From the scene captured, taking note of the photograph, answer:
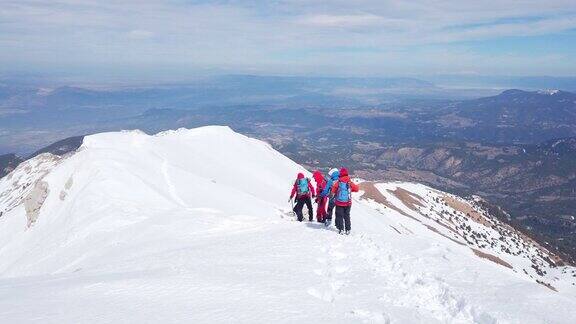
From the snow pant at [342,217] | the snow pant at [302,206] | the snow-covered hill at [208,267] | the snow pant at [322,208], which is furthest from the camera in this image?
the snow pant at [302,206]

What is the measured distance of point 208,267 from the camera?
14.6m

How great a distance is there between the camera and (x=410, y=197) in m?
118

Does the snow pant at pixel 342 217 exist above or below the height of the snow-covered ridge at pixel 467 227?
above

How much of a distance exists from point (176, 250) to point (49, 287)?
19.5 ft

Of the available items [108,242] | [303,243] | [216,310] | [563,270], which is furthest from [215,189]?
[563,270]

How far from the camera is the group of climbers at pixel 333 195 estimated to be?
21441 mm

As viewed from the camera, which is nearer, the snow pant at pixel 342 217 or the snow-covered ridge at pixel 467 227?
the snow pant at pixel 342 217

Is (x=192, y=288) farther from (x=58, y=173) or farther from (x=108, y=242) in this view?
(x=58, y=173)

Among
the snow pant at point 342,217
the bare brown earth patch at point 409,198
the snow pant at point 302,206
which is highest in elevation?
the snow pant at point 342,217

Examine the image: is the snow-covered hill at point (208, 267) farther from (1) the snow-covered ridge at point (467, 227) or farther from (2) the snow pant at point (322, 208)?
(1) the snow-covered ridge at point (467, 227)

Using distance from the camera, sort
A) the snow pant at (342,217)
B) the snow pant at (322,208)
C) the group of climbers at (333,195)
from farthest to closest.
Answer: the snow pant at (322,208) < the group of climbers at (333,195) < the snow pant at (342,217)

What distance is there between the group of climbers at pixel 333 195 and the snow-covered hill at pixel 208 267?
84 centimetres

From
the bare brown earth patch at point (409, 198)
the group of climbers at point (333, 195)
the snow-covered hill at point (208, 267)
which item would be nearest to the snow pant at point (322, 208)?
the group of climbers at point (333, 195)

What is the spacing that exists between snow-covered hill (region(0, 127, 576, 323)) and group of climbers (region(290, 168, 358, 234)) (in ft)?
2.75
